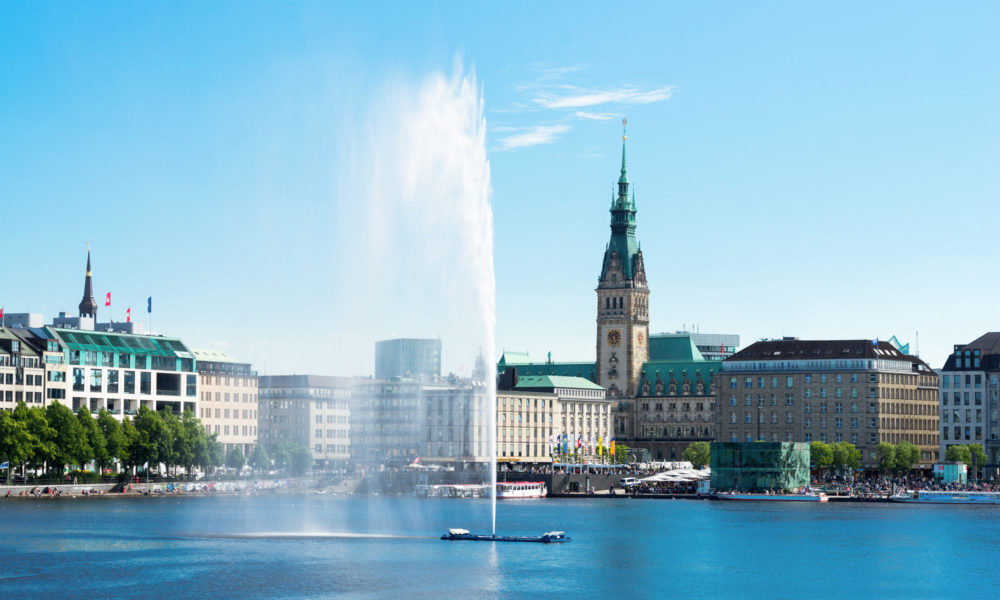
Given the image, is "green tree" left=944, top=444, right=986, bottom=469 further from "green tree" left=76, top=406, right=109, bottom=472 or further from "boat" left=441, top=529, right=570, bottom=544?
"boat" left=441, top=529, right=570, bottom=544

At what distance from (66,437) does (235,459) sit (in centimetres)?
3178

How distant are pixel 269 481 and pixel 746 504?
52566 mm

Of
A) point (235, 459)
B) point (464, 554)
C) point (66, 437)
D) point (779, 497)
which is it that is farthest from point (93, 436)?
point (464, 554)

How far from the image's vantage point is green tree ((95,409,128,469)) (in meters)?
153

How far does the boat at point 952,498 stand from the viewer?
545ft

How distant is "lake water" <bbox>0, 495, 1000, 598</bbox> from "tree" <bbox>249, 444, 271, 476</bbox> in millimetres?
46915

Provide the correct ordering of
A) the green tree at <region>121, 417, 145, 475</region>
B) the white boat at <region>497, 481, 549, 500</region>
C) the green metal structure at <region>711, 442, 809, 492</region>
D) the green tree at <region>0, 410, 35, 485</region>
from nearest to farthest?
1. the green tree at <region>0, 410, 35, 485</region>
2. the green tree at <region>121, 417, 145, 475</region>
3. the green metal structure at <region>711, 442, 809, 492</region>
4. the white boat at <region>497, 481, 549, 500</region>

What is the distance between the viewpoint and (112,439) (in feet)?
502

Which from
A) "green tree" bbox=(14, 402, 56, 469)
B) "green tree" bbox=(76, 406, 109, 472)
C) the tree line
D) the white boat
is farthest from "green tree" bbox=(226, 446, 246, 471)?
"green tree" bbox=(14, 402, 56, 469)

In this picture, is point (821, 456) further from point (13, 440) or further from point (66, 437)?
point (13, 440)

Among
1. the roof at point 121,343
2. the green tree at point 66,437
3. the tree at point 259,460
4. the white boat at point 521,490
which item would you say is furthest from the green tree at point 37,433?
the white boat at point 521,490

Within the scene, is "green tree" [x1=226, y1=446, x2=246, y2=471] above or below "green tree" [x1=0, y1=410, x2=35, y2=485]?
below

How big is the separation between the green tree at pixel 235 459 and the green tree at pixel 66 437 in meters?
28.5

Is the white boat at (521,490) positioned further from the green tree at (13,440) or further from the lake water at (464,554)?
the green tree at (13,440)
